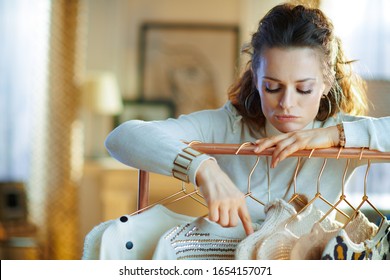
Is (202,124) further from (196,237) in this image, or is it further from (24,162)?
(24,162)

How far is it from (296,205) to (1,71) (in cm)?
344

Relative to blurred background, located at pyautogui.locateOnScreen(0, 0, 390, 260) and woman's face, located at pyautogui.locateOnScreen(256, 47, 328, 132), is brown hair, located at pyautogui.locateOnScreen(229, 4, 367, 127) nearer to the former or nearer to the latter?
woman's face, located at pyautogui.locateOnScreen(256, 47, 328, 132)

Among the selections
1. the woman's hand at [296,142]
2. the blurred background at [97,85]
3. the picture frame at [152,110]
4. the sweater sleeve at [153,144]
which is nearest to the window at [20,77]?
the blurred background at [97,85]

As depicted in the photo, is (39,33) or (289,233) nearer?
(289,233)

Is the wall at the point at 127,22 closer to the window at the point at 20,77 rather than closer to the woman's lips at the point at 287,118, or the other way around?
the window at the point at 20,77

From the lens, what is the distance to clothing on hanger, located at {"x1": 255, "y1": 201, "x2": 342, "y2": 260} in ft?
3.60

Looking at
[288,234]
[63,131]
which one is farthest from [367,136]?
[63,131]

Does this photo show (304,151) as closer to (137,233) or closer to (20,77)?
(137,233)

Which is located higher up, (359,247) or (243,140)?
(243,140)

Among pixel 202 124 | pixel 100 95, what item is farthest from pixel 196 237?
pixel 100 95

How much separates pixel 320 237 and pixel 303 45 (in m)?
0.39

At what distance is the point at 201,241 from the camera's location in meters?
1.17
